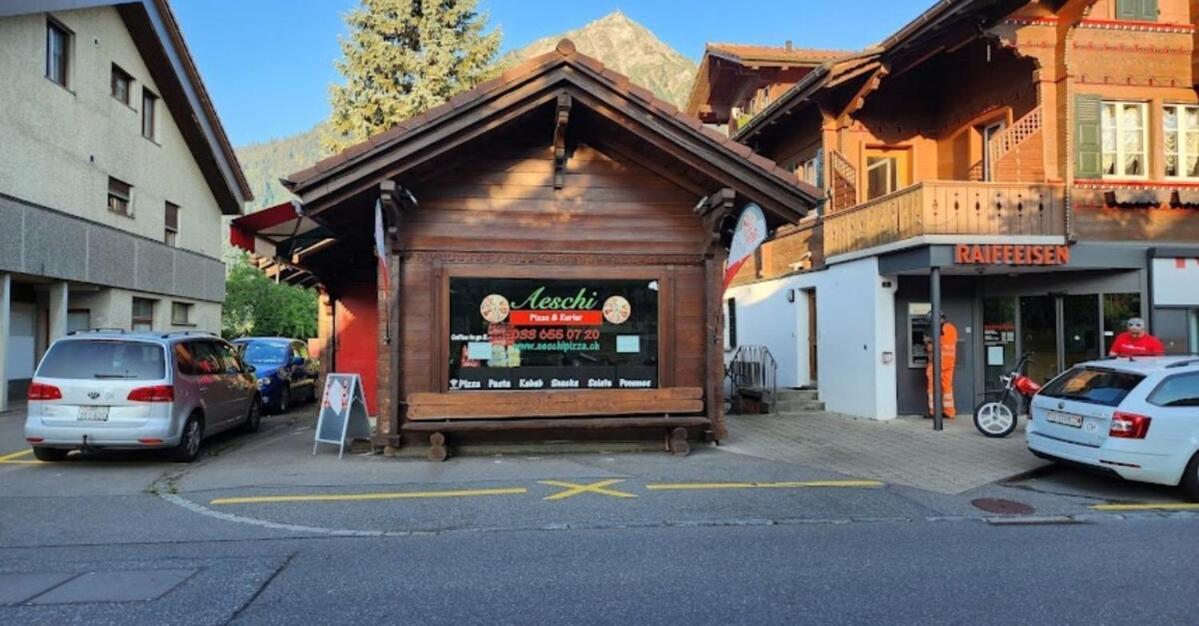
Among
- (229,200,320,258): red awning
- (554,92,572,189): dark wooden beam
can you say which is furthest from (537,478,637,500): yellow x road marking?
(229,200,320,258): red awning

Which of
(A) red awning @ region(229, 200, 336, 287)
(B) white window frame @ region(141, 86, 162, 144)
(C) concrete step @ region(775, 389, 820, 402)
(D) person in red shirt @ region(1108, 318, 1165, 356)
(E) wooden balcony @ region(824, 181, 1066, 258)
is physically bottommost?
(C) concrete step @ region(775, 389, 820, 402)

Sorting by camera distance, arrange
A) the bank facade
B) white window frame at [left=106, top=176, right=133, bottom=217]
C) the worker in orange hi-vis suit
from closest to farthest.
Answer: the bank facade, the worker in orange hi-vis suit, white window frame at [left=106, top=176, right=133, bottom=217]

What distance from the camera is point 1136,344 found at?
10.3 meters

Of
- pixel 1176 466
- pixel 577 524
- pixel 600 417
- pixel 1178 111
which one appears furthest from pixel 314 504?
pixel 1178 111

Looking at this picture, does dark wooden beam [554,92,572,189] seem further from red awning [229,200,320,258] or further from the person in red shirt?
the person in red shirt

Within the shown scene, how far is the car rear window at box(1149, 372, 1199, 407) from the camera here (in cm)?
770

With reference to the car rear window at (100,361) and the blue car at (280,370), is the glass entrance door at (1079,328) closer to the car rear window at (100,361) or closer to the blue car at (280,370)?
the car rear window at (100,361)

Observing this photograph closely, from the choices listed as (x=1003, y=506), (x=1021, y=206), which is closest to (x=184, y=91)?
(x=1021, y=206)

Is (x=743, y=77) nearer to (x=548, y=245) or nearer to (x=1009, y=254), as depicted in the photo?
(x=1009, y=254)

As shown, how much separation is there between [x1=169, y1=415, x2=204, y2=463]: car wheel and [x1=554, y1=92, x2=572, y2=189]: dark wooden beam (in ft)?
18.8

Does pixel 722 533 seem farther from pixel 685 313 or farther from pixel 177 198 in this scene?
pixel 177 198

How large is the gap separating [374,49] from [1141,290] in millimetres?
25059

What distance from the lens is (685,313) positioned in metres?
10.4

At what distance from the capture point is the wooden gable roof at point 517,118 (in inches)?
352
